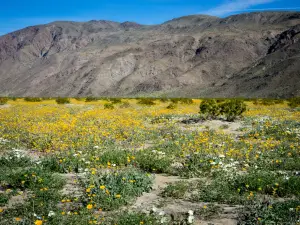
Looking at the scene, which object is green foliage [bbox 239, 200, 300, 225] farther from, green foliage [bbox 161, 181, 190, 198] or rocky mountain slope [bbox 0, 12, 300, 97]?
rocky mountain slope [bbox 0, 12, 300, 97]

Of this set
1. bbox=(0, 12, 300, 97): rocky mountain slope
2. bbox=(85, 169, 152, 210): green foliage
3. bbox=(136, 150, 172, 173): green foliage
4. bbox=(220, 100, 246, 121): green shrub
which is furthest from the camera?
bbox=(0, 12, 300, 97): rocky mountain slope

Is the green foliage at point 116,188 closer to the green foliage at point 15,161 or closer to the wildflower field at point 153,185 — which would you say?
the wildflower field at point 153,185

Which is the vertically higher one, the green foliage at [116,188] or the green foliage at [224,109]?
the green foliage at [224,109]

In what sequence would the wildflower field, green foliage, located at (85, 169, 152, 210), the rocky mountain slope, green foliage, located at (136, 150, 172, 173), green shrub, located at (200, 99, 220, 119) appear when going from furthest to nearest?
the rocky mountain slope < green shrub, located at (200, 99, 220, 119) < green foliage, located at (136, 150, 172, 173) < green foliage, located at (85, 169, 152, 210) < the wildflower field

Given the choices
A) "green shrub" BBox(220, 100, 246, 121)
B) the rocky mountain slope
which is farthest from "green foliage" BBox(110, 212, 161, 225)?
the rocky mountain slope

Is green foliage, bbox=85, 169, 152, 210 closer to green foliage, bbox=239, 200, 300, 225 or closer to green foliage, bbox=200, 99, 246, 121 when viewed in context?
green foliage, bbox=239, 200, 300, 225

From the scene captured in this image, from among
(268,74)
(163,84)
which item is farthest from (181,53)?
(268,74)

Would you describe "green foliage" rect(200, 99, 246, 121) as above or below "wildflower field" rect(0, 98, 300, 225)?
above

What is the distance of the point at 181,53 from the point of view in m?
152

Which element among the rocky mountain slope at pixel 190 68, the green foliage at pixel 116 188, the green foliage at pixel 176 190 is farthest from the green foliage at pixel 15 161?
the rocky mountain slope at pixel 190 68

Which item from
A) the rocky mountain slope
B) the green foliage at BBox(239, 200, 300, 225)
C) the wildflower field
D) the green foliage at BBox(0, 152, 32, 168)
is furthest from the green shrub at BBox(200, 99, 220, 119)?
the rocky mountain slope

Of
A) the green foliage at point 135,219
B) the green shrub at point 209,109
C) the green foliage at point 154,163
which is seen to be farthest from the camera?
the green shrub at point 209,109

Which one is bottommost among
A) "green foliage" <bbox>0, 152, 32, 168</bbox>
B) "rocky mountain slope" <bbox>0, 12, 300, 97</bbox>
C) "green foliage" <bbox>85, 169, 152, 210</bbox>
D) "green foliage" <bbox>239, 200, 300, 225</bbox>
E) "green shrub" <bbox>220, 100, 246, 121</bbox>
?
"green foliage" <bbox>239, 200, 300, 225</bbox>

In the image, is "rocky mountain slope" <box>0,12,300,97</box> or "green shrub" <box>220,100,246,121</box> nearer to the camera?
"green shrub" <box>220,100,246,121</box>
